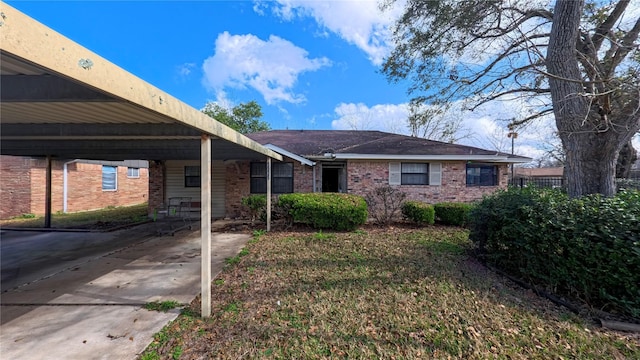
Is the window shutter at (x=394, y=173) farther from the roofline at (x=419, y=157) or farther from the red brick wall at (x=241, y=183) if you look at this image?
the red brick wall at (x=241, y=183)

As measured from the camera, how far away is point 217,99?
102 ft

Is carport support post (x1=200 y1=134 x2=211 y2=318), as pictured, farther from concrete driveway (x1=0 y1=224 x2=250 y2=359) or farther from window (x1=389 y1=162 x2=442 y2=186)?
window (x1=389 y1=162 x2=442 y2=186)

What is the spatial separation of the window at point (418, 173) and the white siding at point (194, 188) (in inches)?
287

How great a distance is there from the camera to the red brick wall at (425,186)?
10797 millimetres

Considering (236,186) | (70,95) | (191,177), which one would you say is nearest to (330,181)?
(236,186)

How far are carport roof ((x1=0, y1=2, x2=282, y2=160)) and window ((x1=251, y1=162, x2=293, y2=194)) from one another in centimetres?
592

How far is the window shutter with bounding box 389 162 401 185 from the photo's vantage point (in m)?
10.9

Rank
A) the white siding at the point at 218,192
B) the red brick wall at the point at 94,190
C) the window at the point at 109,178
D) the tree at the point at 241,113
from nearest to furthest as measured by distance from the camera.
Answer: the white siding at the point at 218,192
the red brick wall at the point at 94,190
the window at the point at 109,178
the tree at the point at 241,113

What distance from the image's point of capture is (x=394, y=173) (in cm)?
1098

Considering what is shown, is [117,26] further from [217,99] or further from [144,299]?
[217,99]

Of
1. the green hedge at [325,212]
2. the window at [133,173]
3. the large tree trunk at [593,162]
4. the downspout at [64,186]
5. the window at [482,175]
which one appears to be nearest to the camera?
the large tree trunk at [593,162]

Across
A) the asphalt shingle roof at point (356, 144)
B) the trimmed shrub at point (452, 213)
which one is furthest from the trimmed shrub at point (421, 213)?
the asphalt shingle roof at point (356, 144)

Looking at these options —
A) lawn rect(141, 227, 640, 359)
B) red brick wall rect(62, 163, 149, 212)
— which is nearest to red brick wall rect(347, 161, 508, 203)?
lawn rect(141, 227, 640, 359)

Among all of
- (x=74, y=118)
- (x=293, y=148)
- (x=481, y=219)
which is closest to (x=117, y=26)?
(x=74, y=118)
